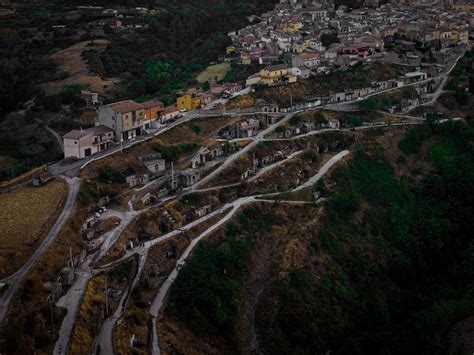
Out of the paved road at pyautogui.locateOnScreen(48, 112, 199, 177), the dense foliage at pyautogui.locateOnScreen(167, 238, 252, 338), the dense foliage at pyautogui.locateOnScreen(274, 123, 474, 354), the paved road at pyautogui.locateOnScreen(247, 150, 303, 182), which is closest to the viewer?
the dense foliage at pyautogui.locateOnScreen(167, 238, 252, 338)

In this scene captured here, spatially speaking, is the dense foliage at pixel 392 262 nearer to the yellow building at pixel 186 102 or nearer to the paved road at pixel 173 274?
the paved road at pixel 173 274

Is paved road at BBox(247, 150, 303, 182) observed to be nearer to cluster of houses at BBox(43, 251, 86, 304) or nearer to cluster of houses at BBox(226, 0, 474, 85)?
cluster of houses at BBox(226, 0, 474, 85)

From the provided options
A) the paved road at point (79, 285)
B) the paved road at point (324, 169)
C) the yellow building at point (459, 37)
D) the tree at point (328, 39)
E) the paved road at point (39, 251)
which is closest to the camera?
the paved road at point (79, 285)

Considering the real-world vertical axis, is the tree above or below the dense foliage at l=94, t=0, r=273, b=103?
A: above

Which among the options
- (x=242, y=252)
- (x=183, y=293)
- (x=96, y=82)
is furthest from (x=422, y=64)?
(x=183, y=293)

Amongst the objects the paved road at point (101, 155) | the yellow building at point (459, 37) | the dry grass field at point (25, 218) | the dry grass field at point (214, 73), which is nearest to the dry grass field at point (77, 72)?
the dry grass field at point (214, 73)

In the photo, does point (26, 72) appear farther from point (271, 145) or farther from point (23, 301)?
point (23, 301)

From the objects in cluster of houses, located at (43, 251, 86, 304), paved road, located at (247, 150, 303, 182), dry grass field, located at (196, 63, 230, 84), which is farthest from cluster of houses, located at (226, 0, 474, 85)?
cluster of houses, located at (43, 251, 86, 304)

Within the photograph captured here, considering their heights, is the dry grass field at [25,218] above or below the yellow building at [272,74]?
below
